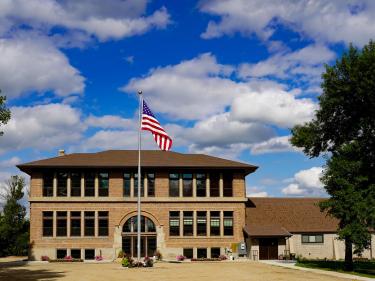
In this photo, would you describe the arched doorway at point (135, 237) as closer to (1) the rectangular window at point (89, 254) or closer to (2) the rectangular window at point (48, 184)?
(1) the rectangular window at point (89, 254)

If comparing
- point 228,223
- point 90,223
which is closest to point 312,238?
point 228,223

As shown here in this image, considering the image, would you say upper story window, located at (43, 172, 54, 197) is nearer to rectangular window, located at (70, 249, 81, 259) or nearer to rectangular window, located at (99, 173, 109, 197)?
rectangular window, located at (99, 173, 109, 197)

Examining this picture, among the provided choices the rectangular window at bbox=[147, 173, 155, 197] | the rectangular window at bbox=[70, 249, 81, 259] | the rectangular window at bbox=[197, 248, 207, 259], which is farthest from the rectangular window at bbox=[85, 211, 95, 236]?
the rectangular window at bbox=[197, 248, 207, 259]

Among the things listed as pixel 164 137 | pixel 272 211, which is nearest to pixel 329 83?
pixel 164 137

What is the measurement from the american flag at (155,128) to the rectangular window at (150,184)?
1673 centimetres

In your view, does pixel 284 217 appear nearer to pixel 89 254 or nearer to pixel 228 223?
pixel 228 223

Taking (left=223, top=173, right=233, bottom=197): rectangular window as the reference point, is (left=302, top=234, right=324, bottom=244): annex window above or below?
below

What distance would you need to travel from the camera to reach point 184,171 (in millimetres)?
57219

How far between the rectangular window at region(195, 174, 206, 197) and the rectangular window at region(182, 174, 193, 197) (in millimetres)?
733

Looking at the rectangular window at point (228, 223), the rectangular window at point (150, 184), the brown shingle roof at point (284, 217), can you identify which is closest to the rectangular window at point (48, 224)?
the rectangular window at point (150, 184)

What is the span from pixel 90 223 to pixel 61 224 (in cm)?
290

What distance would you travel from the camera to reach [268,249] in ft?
181

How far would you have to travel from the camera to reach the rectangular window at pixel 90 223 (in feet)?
182

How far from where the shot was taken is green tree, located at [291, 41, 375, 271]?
133ft
